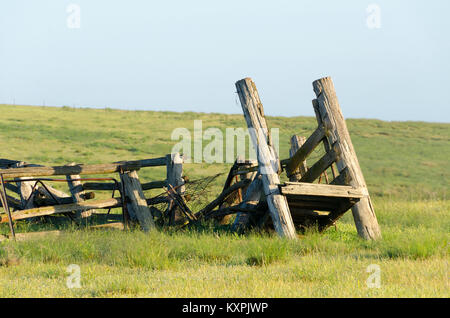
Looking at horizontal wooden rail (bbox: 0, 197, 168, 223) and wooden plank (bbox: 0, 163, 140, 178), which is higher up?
wooden plank (bbox: 0, 163, 140, 178)

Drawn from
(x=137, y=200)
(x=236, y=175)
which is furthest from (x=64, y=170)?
(x=236, y=175)

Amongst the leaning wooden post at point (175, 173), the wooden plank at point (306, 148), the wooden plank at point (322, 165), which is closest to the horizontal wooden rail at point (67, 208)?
the leaning wooden post at point (175, 173)

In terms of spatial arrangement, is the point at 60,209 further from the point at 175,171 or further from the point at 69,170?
the point at 175,171

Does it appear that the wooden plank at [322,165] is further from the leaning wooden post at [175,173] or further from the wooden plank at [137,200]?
the wooden plank at [137,200]

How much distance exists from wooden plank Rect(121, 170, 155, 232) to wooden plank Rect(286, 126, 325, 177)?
2.58 metres

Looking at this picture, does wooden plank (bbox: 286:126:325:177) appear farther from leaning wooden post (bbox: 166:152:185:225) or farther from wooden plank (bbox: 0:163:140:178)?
wooden plank (bbox: 0:163:140:178)

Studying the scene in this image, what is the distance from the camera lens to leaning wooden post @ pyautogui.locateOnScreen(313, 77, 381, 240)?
8.66 m

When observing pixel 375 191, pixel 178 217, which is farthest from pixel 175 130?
pixel 178 217

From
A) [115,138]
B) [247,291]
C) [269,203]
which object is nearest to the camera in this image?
[247,291]

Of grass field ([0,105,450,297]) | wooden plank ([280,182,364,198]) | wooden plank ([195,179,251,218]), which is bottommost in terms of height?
grass field ([0,105,450,297])

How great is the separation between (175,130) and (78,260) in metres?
30.6

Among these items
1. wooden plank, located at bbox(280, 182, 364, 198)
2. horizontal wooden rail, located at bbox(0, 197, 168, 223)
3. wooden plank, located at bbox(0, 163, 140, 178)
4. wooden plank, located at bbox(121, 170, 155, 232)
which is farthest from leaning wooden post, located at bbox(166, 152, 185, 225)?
wooden plank, located at bbox(280, 182, 364, 198)
